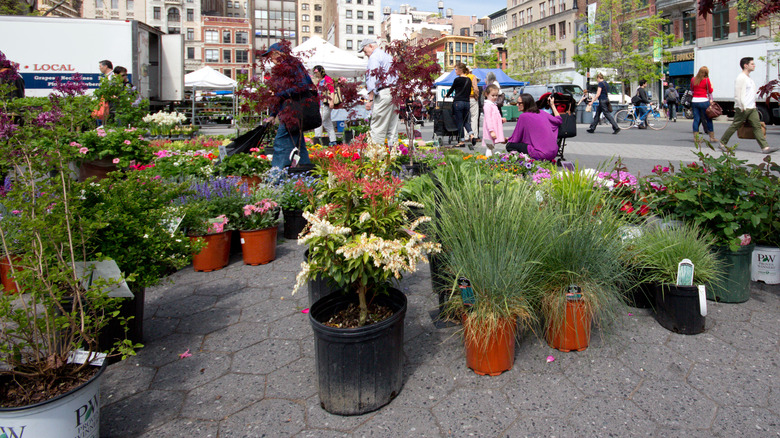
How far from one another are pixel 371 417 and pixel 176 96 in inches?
760

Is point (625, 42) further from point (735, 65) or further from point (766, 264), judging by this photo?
point (766, 264)

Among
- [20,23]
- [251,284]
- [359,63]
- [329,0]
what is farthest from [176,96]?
[329,0]

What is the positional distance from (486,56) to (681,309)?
7178 cm

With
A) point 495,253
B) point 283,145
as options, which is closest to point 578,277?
point 495,253

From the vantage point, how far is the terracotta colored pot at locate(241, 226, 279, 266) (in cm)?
479

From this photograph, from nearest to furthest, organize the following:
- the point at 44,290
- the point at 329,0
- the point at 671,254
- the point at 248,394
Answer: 1. the point at 44,290
2. the point at 248,394
3. the point at 671,254
4. the point at 329,0

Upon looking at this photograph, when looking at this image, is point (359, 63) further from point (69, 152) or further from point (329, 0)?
point (329, 0)

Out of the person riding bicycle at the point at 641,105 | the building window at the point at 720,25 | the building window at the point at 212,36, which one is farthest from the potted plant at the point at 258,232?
the building window at the point at 212,36

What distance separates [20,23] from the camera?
16.1 meters

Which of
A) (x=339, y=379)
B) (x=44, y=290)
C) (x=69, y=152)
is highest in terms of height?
(x=69, y=152)

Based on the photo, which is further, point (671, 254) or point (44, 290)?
point (671, 254)

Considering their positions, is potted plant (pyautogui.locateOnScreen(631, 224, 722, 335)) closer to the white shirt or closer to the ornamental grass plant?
the ornamental grass plant

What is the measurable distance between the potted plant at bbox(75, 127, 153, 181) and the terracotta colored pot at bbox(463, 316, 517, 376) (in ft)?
13.3

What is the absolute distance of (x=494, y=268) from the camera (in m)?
2.80
